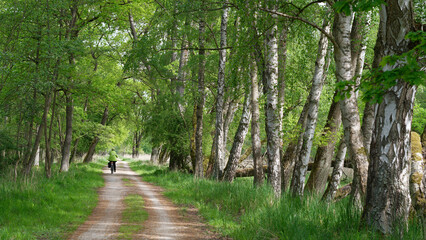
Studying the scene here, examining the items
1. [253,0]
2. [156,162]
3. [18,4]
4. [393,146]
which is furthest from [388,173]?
[156,162]

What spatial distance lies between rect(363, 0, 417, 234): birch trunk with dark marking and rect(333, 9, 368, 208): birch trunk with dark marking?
2.17 metres

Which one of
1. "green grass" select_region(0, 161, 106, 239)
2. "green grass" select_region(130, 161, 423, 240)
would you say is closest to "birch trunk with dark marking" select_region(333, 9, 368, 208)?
"green grass" select_region(130, 161, 423, 240)

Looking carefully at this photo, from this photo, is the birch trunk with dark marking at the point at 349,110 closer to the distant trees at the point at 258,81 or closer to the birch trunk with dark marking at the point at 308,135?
the distant trees at the point at 258,81

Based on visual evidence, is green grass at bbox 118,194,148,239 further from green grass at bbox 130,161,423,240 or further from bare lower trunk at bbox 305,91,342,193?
bare lower trunk at bbox 305,91,342,193

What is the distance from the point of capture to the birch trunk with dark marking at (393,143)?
5309 millimetres

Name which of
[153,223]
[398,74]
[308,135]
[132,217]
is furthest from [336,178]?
[398,74]

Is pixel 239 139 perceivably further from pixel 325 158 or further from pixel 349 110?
pixel 349 110

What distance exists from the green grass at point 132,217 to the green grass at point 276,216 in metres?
1.68

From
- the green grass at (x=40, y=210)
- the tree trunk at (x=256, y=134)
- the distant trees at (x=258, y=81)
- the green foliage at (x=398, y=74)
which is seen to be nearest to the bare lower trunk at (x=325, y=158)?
the distant trees at (x=258, y=81)

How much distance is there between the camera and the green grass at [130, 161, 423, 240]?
229 inches

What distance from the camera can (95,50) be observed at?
23922 mm

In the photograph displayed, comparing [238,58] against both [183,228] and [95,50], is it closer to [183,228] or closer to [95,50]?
[183,228]

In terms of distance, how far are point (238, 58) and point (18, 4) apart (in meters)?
9.41

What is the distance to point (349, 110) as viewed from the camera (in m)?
7.58
